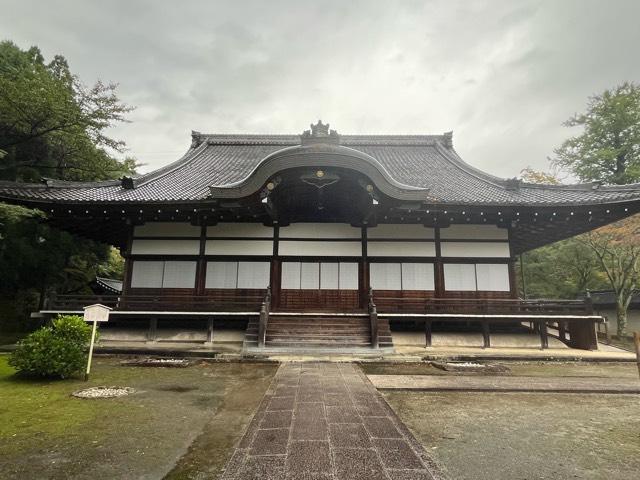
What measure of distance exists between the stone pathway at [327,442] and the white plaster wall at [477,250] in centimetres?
828

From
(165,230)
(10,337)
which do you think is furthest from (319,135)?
(10,337)

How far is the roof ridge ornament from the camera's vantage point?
1148cm

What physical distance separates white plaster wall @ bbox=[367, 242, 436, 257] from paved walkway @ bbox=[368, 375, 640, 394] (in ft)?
19.9

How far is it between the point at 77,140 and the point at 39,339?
1365cm

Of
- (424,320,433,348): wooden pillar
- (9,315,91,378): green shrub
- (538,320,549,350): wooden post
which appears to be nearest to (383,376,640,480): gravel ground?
(424,320,433,348): wooden pillar

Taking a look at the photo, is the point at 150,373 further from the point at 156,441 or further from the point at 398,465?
the point at 398,465

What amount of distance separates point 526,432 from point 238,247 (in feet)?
34.7

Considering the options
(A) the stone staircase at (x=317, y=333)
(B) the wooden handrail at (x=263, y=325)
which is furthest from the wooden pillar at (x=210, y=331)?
(B) the wooden handrail at (x=263, y=325)

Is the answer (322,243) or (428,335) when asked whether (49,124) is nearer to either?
(322,243)

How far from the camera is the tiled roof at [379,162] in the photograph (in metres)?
11.4

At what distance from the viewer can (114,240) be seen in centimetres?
1542

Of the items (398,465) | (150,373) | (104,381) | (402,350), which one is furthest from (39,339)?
(402,350)

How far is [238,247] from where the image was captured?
12.9 metres

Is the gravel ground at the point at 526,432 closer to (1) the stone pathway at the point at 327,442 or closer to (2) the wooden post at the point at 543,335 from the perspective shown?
(1) the stone pathway at the point at 327,442
